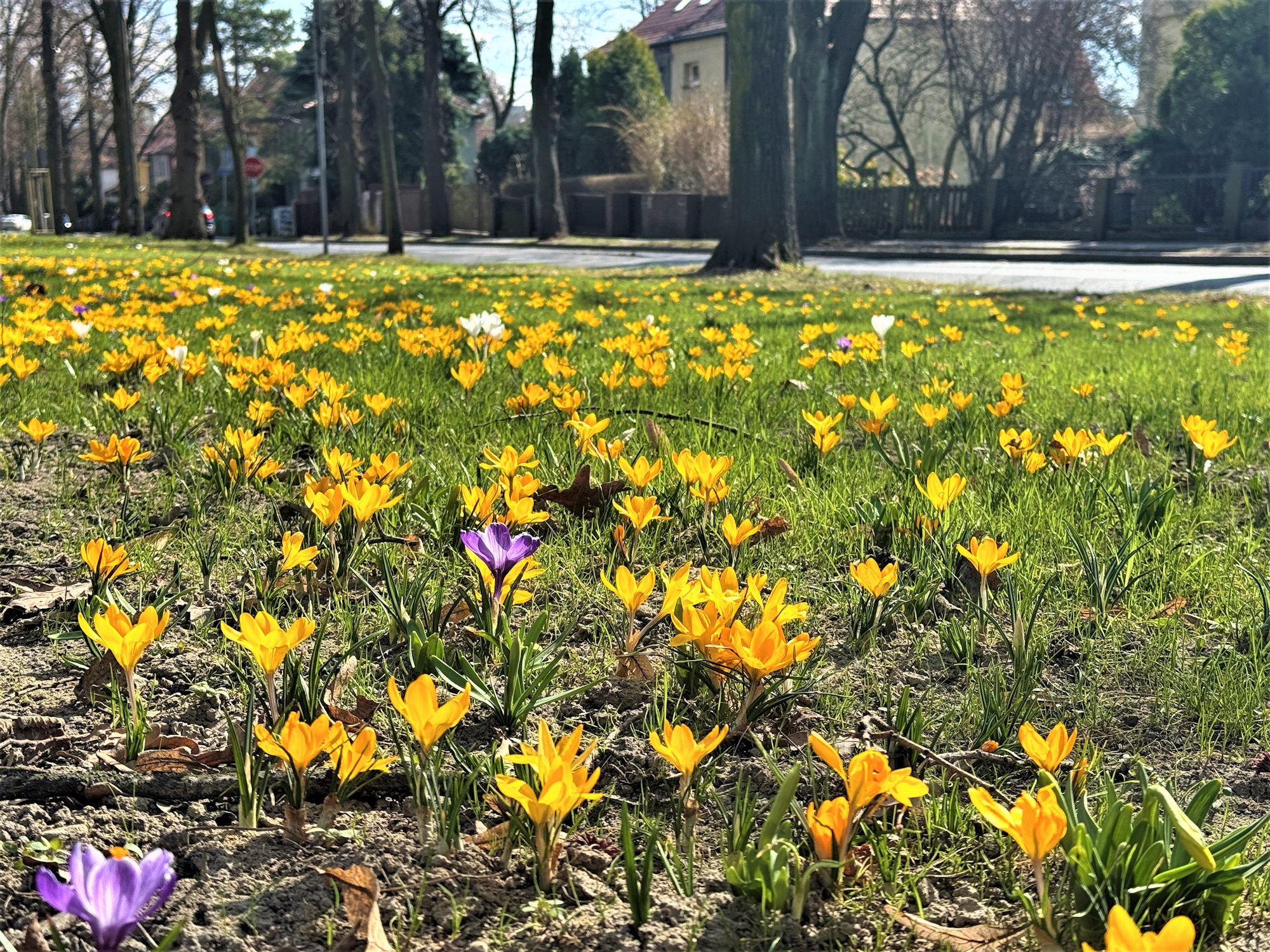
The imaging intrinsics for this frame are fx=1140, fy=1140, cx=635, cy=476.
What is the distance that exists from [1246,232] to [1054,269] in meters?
12.1

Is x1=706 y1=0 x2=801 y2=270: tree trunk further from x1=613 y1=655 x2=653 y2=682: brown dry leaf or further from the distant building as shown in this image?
the distant building

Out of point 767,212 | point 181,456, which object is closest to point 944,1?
point 767,212

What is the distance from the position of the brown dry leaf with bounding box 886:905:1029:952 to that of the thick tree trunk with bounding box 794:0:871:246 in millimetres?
28910

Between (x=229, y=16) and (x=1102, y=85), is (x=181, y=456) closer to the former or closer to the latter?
(x=1102, y=85)

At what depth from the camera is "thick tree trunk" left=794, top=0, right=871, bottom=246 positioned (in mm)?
28984

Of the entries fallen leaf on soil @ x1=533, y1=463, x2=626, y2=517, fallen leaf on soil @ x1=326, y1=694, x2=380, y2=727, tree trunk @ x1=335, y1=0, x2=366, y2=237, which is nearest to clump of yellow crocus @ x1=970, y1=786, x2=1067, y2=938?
fallen leaf on soil @ x1=326, y1=694, x2=380, y2=727

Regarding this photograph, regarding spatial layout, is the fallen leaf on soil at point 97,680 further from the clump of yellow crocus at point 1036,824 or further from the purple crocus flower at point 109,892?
the clump of yellow crocus at point 1036,824

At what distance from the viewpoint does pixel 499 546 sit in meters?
1.69

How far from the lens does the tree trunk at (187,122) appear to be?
2630 centimetres

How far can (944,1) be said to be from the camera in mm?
34719

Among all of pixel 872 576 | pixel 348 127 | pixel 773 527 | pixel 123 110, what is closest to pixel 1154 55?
pixel 348 127

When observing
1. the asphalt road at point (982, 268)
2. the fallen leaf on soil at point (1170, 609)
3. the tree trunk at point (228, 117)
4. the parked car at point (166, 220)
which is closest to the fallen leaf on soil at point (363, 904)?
the fallen leaf on soil at point (1170, 609)

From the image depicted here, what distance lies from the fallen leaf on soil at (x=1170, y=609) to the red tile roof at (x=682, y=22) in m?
54.7

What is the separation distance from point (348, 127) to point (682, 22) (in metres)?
20.8
